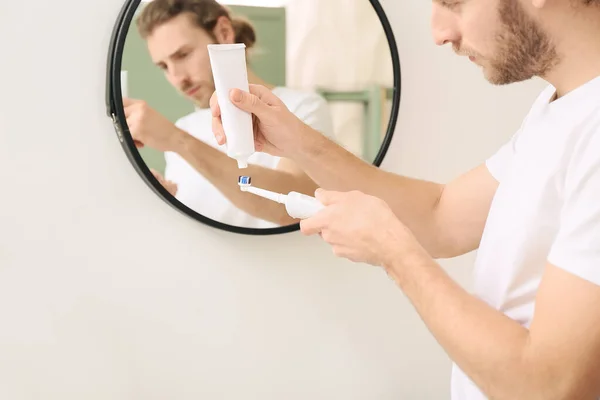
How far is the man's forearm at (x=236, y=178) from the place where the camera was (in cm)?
105

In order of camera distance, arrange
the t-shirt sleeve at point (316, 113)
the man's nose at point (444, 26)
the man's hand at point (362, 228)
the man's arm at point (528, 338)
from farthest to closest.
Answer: the t-shirt sleeve at point (316, 113) < the man's nose at point (444, 26) < the man's hand at point (362, 228) < the man's arm at point (528, 338)

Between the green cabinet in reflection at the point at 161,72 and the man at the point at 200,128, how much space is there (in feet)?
0.03

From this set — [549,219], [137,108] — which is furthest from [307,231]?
[137,108]

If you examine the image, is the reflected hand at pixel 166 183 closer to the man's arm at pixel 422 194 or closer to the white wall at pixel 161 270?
the white wall at pixel 161 270

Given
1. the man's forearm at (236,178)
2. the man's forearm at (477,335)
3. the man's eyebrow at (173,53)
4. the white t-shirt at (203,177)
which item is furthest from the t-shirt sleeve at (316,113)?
the man's forearm at (477,335)

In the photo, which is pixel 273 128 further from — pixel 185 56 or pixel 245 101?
pixel 185 56

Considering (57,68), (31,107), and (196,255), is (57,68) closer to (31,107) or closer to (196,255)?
(31,107)

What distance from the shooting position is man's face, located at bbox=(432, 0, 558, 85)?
29.5 inches

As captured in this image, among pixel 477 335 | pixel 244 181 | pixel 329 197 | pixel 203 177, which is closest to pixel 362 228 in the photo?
pixel 329 197

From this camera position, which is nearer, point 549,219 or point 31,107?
point 549,219

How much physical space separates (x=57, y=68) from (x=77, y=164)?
16 cm

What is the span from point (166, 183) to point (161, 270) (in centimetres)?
16

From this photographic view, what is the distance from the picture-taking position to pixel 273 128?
0.93m

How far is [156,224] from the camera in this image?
3.52 feet
